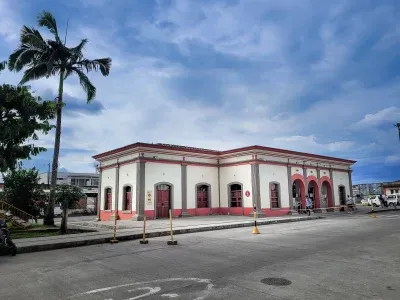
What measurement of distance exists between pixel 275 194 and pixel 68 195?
17.3 meters

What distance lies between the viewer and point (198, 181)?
84.1 ft

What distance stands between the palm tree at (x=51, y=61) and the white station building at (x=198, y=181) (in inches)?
207

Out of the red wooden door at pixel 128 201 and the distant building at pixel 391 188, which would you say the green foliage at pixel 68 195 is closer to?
the red wooden door at pixel 128 201

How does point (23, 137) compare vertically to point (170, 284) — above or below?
above

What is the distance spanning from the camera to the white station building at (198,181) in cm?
2270

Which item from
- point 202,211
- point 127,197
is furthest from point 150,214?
point 202,211

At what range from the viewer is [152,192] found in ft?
74.3

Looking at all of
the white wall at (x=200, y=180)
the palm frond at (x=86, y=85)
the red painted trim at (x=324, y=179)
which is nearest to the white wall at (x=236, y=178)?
the white wall at (x=200, y=180)

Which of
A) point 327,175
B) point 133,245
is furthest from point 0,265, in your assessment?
point 327,175

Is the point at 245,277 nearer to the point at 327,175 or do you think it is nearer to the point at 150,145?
the point at 150,145

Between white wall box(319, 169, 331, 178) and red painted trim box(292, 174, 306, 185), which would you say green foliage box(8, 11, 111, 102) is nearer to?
red painted trim box(292, 174, 306, 185)

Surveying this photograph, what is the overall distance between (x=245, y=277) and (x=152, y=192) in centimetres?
1708

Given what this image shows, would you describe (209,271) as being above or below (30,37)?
below

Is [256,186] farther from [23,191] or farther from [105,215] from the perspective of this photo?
[23,191]
